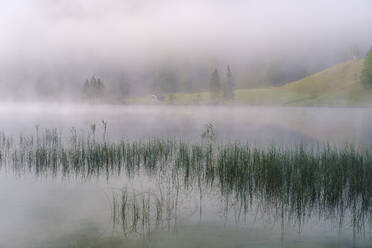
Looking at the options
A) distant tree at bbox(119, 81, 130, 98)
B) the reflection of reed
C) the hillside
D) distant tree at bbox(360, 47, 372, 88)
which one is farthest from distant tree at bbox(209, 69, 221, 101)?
the reflection of reed

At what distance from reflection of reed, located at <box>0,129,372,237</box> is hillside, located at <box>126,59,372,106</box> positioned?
266ft

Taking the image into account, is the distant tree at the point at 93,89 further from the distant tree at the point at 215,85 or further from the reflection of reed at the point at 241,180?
the reflection of reed at the point at 241,180

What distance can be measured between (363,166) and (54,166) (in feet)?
35.3

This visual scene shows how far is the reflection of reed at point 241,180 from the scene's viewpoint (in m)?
7.26

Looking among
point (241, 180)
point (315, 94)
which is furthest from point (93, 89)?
point (241, 180)

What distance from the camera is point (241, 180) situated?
9.23 m

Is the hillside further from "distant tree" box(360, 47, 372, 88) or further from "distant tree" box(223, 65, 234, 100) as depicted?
"distant tree" box(223, 65, 234, 100)

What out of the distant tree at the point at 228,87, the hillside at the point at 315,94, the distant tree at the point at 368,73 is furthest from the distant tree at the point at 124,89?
the distant tree at the point at 368,73

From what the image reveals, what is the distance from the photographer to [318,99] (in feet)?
327

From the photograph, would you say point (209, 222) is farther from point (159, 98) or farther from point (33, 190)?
point (159, 98)

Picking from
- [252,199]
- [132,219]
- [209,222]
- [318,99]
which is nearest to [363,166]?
[252,199]

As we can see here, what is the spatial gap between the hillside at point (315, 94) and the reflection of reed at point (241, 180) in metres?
81.2

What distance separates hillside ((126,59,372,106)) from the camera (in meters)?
89.1

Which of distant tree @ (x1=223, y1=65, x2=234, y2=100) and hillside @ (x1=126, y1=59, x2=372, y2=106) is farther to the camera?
distant tree @ (x1=223, y1=65, x2=234, y2=100)
